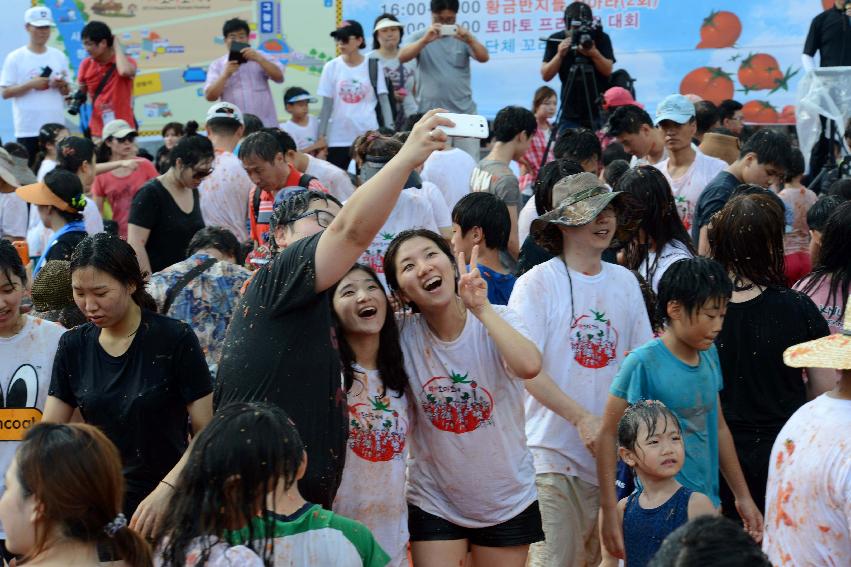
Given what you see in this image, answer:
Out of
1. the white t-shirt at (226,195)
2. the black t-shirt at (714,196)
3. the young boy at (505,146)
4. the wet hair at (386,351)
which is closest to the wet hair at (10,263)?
the wet hair at (386,351)

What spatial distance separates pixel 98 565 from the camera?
2879mm

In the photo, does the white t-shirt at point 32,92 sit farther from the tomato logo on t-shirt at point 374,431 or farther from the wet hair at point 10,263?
the tomato logo on t-shirt at point 374,431

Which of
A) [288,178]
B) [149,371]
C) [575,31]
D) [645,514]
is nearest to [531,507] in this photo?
[645,514]

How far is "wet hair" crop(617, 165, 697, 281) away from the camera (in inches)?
216

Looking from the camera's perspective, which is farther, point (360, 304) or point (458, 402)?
point (458, 402)

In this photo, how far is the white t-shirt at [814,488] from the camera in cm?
317

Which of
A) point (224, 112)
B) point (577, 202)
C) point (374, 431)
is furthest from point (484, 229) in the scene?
point (224, 112)

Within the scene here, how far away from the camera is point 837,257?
5.05m

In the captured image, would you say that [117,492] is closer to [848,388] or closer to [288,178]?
[848,388]

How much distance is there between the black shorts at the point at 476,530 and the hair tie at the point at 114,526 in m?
1.52

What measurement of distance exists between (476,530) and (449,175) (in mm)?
4130

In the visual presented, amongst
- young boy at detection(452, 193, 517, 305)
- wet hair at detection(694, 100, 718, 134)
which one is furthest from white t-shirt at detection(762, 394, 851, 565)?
wet hair at detection(694, 100, 718, 134)

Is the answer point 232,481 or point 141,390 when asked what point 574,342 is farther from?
point 232,481

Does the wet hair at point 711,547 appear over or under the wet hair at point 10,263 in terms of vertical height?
under
